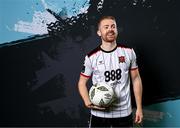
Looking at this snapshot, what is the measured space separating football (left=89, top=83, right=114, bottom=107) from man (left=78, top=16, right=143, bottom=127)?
0.15 feet

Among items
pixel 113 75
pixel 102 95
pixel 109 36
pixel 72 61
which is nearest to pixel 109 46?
pixel 109 36

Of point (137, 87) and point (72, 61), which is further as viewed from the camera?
point (72, 61)

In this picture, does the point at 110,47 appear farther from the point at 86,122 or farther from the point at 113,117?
the point at 86,122

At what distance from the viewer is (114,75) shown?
6.89 feet

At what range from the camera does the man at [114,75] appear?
2098 millimetres

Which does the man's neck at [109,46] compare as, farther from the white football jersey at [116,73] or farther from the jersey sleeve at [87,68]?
the jersey sleeve at [87,68]

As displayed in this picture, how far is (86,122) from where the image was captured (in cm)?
263

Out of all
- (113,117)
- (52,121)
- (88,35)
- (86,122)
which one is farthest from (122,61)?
(52,121)

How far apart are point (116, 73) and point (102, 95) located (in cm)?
17

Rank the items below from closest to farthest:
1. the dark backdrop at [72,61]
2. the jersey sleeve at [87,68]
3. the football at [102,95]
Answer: the football at [102,95] < the jersey sleeve at [87,68] < the dark backdrop at [72,61]

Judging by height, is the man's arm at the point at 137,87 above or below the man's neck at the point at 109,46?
below

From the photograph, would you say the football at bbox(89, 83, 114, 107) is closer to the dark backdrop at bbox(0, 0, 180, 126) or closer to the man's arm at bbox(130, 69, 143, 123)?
the man's arm at bbox(130, 69, 143, 123)

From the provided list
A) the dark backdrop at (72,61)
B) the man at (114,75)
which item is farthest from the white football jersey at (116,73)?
the dark backdrop at (72,61)

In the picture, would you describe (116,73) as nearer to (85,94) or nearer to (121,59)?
(121,59)
